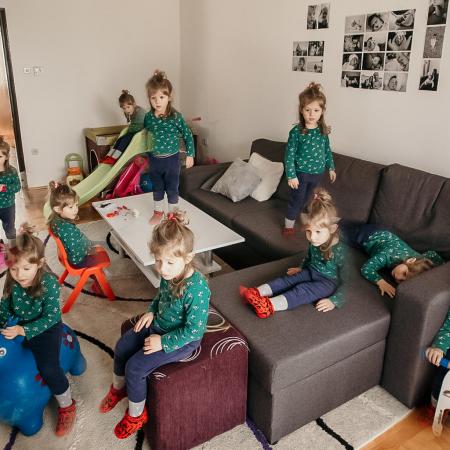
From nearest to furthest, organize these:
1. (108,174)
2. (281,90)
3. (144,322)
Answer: (144,322) < (281,90) < (108,174)

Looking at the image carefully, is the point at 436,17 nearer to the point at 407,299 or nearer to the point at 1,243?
the point at 407,299

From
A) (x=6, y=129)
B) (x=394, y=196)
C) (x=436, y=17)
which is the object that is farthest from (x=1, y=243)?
(x=6, y=129)

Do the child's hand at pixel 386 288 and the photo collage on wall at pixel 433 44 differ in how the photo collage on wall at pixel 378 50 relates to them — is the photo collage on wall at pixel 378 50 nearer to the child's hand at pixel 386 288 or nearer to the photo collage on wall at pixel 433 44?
the photo collage on wall at pixel 433 44

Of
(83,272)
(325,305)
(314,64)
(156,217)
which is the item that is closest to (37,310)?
(83,272)

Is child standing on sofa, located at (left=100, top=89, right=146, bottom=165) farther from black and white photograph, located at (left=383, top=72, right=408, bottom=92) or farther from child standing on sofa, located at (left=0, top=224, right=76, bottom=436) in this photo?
child standing on sofa, located at (left=0, top=224, right=76, bottom=436)

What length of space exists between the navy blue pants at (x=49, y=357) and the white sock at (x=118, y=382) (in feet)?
0.73

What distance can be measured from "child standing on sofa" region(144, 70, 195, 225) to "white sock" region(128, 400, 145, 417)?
1.64 metres

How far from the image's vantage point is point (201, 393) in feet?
6.06

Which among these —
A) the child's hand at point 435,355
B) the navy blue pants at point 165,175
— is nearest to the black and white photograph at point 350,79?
the navy blue pants at point 165,175

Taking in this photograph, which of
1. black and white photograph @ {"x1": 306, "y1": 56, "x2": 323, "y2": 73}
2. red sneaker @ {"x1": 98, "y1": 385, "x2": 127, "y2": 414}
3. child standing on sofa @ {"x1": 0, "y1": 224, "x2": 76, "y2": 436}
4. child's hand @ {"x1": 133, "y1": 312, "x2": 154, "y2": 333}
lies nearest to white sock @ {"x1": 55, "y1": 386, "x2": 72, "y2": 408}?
child standing on sofa @ {"x1": 0, "y1": 224, "x2": 76, "y2": 436}

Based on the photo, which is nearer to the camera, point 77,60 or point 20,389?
point 20,389

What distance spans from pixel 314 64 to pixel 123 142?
6.93 ft

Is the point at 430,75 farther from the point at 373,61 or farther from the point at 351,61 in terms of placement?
the point at 351,61

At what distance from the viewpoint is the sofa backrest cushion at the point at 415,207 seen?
2.61 m
